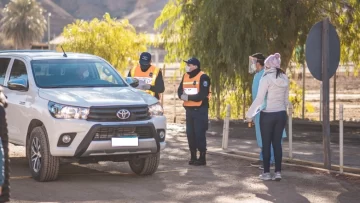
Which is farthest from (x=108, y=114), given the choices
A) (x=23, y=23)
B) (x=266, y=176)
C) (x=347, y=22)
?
(x=23, y=23)

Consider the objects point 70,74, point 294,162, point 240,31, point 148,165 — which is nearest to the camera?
point 148,165

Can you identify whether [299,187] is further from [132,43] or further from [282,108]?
[132,43]

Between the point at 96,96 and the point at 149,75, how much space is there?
4.26m

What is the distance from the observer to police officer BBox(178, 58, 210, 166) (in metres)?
14.5

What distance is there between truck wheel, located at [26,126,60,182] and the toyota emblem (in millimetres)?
1027

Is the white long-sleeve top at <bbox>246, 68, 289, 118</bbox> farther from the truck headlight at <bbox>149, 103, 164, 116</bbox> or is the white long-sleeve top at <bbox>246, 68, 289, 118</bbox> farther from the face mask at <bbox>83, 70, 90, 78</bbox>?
the face mask at <bbox>83, 70, 90, 78</bbox>

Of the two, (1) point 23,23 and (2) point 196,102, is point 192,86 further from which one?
(1) point 23,23

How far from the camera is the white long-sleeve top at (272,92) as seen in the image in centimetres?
1277

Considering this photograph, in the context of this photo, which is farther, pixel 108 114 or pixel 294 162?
pixel 294 162

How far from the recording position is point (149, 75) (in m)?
17.0

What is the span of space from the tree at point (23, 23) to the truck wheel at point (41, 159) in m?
108

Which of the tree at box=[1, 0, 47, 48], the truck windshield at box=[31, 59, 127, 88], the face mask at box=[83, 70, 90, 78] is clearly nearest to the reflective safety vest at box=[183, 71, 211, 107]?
the truck windshield at box=[31, 59, 127, 88]

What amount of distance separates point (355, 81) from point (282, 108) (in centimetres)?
4238

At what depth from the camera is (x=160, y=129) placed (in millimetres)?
13055
